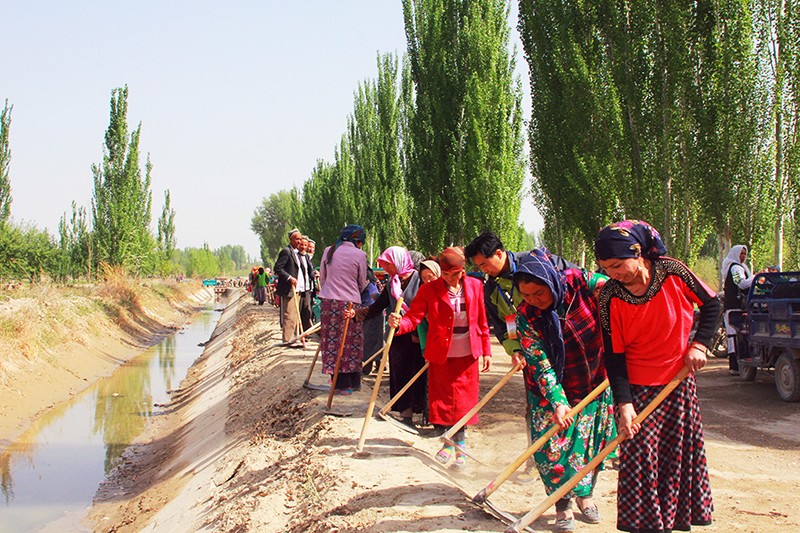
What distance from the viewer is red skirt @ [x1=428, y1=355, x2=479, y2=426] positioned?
252 inches

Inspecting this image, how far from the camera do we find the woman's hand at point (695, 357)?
367 centimetres

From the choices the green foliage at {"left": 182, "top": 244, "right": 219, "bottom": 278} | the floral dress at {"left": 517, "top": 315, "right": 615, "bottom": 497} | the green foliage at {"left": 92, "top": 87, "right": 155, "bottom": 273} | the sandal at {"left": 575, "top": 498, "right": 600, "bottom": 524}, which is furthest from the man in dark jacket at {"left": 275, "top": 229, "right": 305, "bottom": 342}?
the green foliage at {"left": 182, "top": 244, "right": 219, "bottom": 278}

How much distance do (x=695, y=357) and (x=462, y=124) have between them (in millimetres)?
17061

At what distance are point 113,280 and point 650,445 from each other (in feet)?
102

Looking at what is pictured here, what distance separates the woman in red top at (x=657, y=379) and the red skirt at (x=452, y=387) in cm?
261

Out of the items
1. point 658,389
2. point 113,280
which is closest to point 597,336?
point 658,389

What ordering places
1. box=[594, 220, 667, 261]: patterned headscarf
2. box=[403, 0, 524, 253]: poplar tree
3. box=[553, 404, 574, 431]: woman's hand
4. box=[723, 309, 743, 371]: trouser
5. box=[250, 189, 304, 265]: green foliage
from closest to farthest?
box=[594, 220, 667, 261]: patterned headscarf → box=[553, 404, 574, 431]: woman's hand → box=[723, 309, 743, 371]: trouser → box=[403, 0, 524, 253]: poplar tree → box=[250, 189, 304, 265]: green foliage

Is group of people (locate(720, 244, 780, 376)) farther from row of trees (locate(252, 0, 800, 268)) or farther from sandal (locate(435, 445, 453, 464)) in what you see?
sandal (locate(435, 445, 453, 464))

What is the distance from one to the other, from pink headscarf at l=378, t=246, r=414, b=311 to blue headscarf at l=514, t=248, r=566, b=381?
3.38m

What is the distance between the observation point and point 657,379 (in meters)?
3.80

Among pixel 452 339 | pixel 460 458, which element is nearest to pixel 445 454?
pixel 460 458

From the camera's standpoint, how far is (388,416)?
763 centimetres

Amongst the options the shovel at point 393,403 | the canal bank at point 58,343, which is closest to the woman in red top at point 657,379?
the shovel at point 393,403

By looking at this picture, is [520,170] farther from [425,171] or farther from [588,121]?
[425,171]
